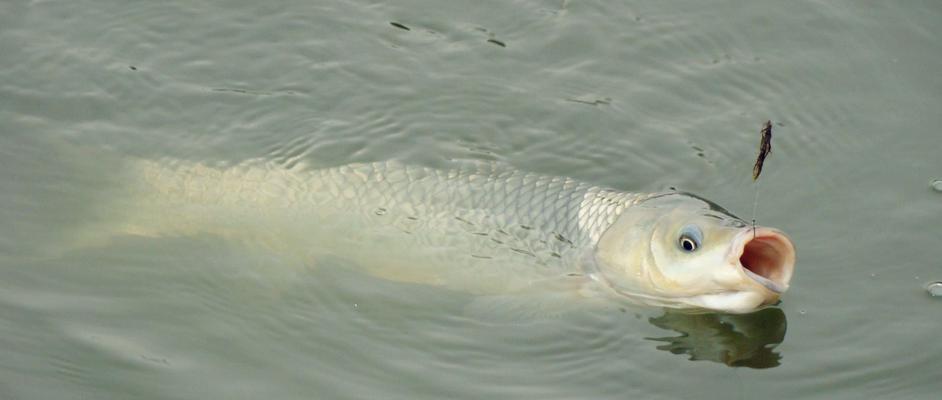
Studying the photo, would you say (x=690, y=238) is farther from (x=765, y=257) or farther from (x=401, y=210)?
(x=401, y=210)

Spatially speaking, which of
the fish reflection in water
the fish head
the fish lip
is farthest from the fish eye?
the fish reflection in water

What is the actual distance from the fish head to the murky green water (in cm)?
16

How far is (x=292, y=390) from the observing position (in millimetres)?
4820

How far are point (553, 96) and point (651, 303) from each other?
5.87 ft

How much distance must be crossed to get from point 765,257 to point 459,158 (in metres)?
1.95

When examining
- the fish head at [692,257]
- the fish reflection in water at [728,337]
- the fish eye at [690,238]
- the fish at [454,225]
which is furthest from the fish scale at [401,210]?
the fish reflection in water at [728,337]

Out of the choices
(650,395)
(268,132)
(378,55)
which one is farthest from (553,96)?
(650,395)

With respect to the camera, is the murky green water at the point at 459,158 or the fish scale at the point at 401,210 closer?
the murky green water at the point at 459,158

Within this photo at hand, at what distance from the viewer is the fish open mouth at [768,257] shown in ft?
16.1

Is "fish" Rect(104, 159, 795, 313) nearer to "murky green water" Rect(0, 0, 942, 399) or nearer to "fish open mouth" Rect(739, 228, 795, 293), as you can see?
"murky green water" Rect(0, 0, 942, 399)

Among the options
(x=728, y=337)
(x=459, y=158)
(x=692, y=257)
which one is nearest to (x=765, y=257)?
(x=692, y=257)

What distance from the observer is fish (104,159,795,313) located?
221 inches

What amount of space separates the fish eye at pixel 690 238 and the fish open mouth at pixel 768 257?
21 cm

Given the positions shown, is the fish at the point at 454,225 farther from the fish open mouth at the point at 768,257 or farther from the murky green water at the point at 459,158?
the fish open mouth at the point at 768,257
